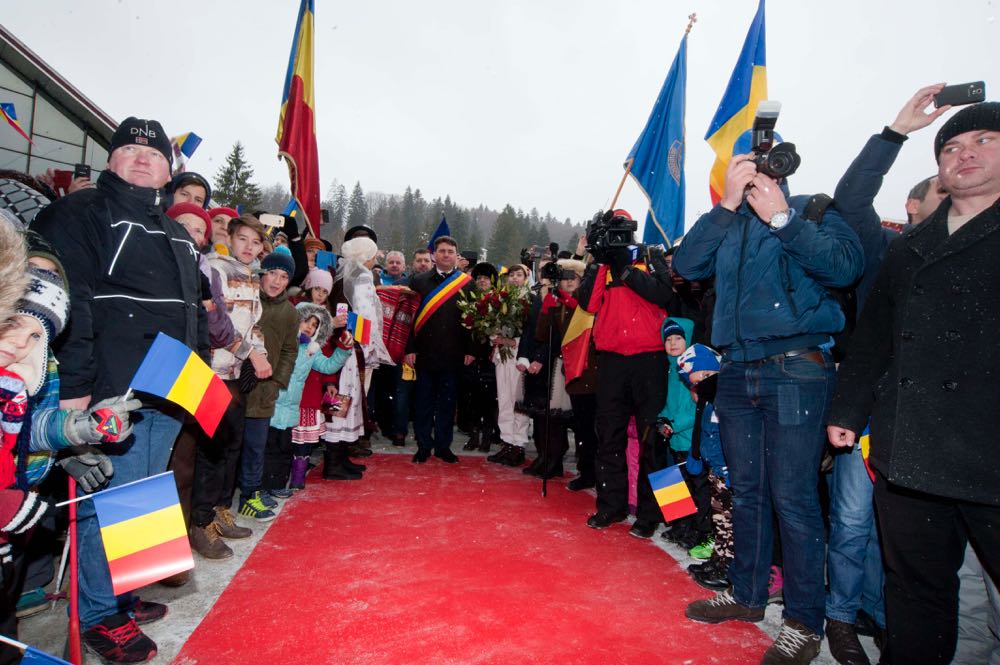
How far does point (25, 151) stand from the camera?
53.3 ft

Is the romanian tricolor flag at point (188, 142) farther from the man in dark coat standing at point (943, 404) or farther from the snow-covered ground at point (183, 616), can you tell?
the man in dark coat standing at point (943, 404)

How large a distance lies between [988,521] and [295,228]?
5.37 m

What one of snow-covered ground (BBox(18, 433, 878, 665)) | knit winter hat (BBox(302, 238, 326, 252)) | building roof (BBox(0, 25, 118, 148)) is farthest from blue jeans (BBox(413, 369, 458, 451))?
building roof (BBox(0, 25, 118, 148))

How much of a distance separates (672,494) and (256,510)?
286 cm

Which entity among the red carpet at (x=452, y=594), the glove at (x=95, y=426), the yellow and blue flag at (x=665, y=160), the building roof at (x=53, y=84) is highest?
the building roof at (x=53, y=84)

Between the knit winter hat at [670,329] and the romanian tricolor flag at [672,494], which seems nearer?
the romanian tricolor flag at [672,494]

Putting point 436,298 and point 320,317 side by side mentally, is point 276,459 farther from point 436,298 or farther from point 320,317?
point 436,298

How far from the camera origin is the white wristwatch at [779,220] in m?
2.36

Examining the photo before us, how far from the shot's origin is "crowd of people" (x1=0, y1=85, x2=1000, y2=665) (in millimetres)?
1860

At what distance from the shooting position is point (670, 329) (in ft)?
13.0

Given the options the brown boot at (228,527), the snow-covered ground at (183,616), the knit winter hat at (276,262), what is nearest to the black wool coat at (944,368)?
the snow-covered ground at (183,616)

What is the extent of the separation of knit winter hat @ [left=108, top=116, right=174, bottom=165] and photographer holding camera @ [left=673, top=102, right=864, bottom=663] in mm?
2698

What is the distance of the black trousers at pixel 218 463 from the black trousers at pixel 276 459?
548mm

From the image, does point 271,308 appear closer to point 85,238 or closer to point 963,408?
point 85,238
